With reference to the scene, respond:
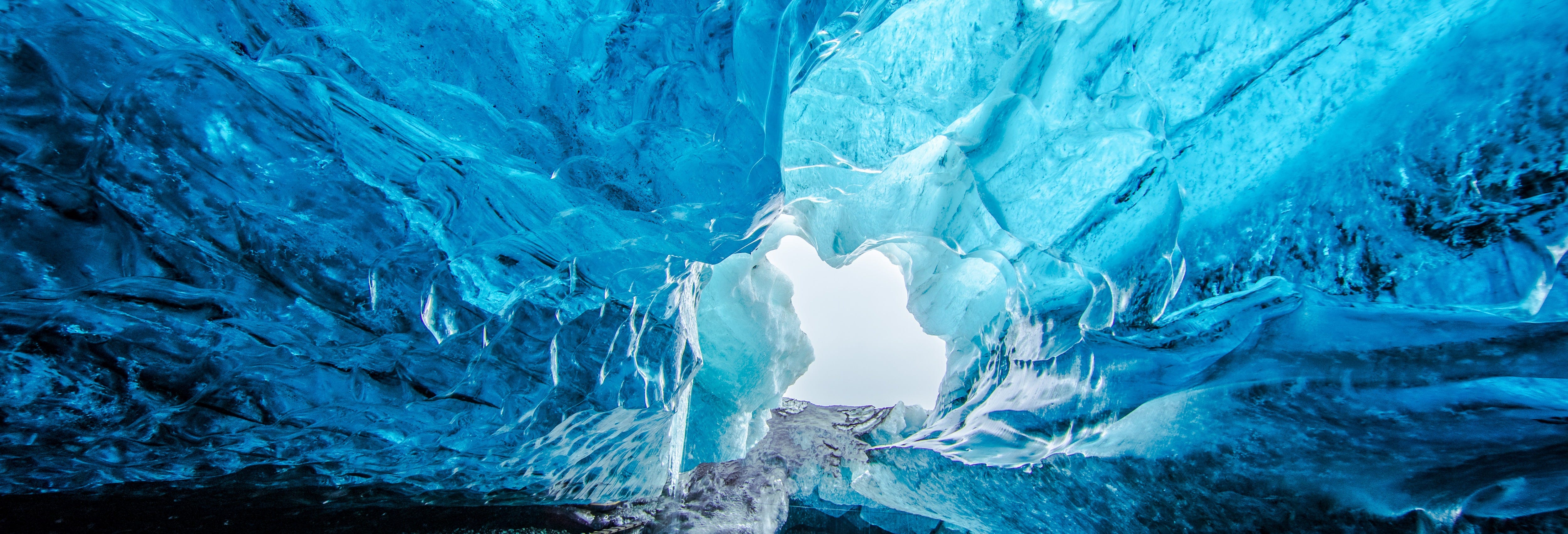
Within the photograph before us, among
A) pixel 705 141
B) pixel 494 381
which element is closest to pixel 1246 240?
pixel 705 141

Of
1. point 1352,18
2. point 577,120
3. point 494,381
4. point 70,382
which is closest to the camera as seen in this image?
point 1352,18

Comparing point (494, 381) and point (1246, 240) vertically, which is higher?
point (1246, 240)

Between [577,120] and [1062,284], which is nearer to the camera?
[577,120]

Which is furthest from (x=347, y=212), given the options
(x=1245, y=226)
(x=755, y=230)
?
(x=1245, y=226)

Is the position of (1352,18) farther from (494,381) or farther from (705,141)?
(494,381)

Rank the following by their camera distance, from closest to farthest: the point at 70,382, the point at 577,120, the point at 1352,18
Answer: the point at 1352,18 → the point at 70,382 → the point at 577,120

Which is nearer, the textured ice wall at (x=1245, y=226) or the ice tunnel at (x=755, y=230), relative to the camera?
the textured ice wall at (x=1245, y=226)

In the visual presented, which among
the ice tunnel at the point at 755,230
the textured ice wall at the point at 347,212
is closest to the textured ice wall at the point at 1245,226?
the ice tunnel at the point at 755,230

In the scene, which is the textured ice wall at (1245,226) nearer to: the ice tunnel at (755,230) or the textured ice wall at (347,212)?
the ice tunnel at (755,230)
